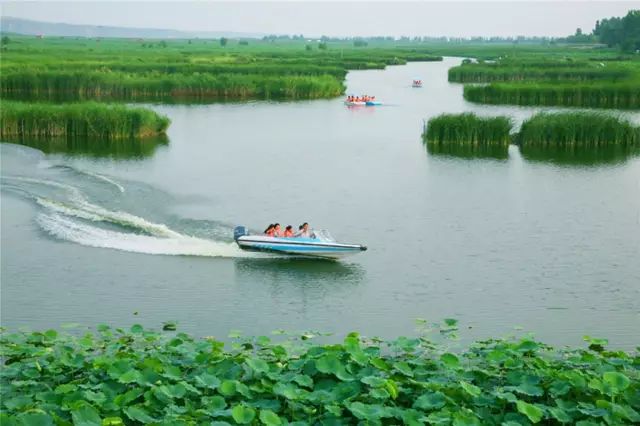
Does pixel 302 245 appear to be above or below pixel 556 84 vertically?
below

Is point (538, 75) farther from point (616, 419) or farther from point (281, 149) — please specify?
point (616, 419)

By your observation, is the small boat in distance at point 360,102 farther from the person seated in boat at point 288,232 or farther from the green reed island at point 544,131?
the person seated in boat at point 288,232

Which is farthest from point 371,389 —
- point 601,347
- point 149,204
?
point 149,204

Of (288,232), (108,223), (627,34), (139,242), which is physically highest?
(627,34)

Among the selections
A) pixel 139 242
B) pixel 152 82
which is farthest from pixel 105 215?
pixel 152 82

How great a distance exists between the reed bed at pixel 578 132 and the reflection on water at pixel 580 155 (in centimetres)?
26

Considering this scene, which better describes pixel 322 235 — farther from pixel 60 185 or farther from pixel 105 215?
Result: pixel 60 185

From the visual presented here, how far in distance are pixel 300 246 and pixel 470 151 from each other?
19.2 m

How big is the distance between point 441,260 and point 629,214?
868cm

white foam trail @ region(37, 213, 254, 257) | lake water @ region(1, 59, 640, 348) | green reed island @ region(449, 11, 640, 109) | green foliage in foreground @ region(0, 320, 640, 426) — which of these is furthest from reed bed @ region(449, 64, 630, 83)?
green foliage in foreground @ region(0, 320, 640, 426)

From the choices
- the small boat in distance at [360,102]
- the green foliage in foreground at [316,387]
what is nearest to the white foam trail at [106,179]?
the green foliage in foreground at [316,387]

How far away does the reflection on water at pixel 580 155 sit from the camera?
3594 cm

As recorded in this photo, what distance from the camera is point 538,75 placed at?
72562mm

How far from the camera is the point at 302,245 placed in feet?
68.1
